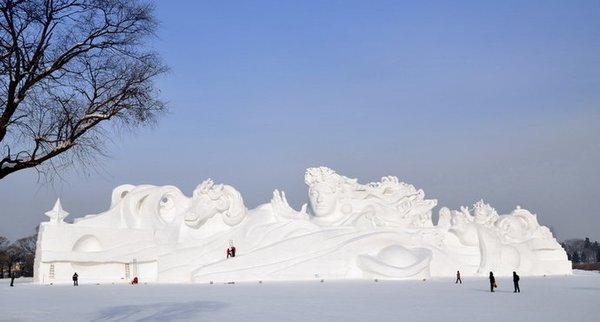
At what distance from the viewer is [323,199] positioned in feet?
127

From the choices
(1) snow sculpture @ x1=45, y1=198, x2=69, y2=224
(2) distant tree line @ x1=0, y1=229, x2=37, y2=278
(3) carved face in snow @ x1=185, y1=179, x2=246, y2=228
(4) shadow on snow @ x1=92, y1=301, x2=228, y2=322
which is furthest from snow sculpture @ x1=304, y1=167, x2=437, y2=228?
(2) distant tree line @ x1=0, y1=229, x2=37, y2=278

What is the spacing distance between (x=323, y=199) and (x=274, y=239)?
163 inches

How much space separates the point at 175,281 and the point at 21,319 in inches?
847

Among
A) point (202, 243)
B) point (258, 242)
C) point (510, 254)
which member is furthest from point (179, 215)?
point (510, 254)

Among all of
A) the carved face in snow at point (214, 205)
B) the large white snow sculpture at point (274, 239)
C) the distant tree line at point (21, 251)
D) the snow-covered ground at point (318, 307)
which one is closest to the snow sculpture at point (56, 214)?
the large white snow sculpture at point (274, 239)

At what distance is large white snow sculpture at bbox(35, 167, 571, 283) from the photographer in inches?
1361

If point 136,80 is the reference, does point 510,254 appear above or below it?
below

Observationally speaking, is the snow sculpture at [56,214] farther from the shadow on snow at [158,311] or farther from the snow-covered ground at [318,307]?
the shadow on snow at [158,311]

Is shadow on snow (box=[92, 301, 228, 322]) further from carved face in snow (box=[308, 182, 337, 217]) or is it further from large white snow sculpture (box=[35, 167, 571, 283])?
carved face in snow (box=[308, 182, 337, 217])

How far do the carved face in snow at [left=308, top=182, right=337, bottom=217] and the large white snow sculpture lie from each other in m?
0.06

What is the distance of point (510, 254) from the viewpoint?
4044 cm

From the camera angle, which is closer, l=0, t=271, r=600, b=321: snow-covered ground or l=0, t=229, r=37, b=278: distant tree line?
l=0, t=271, r=600, b=321: snow-covered ground

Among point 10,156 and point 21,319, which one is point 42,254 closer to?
point 21,319

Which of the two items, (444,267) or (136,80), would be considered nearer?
(136,80)
